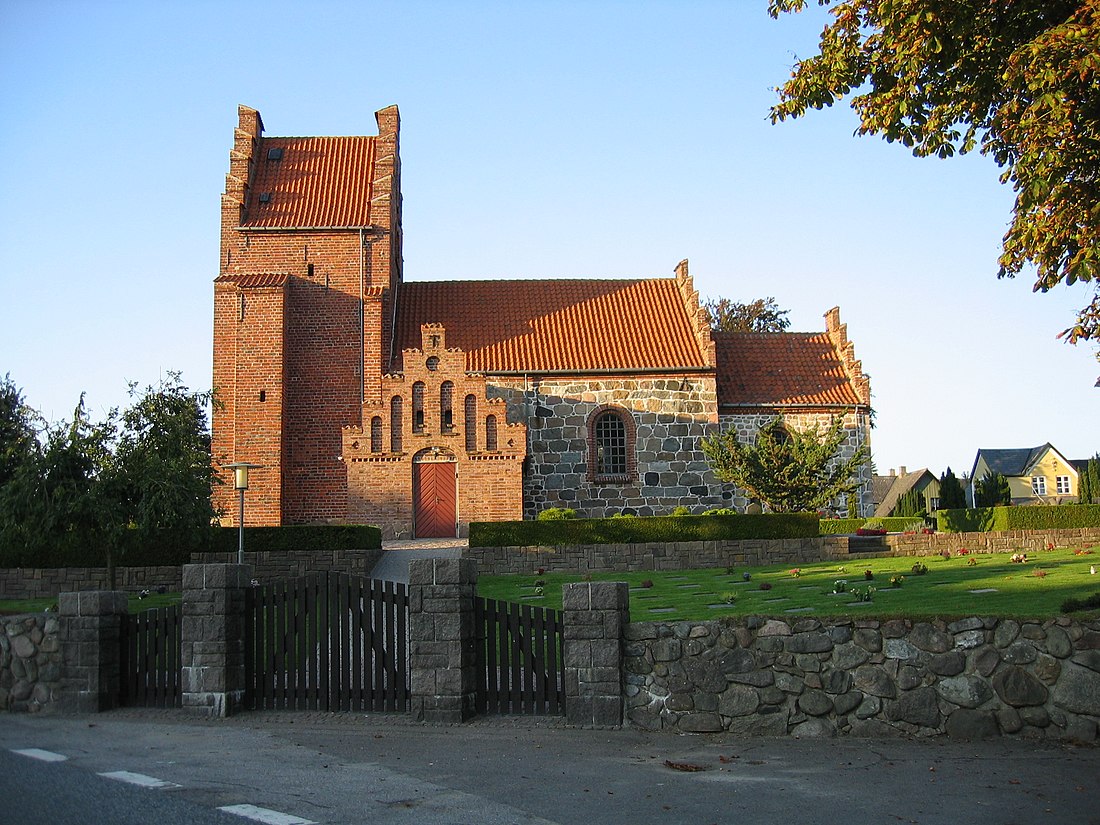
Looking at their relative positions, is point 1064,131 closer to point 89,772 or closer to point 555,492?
point 89,772

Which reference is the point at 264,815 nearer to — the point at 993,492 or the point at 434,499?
the point at 434,499

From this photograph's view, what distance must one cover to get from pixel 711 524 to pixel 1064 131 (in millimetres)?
15213

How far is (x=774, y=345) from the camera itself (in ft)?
116

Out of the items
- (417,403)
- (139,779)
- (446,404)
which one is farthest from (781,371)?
(139,779)

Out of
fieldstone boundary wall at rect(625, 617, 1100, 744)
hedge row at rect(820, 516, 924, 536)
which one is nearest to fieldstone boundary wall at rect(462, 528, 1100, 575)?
hedge row at rect(820, 516, 924, 536)

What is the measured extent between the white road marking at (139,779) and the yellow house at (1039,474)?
64739 millimetres

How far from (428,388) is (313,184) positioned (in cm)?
950

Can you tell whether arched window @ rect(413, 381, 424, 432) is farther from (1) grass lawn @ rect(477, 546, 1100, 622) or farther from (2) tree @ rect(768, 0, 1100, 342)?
(2) tree @ rect(768, 0, 1100, 342)

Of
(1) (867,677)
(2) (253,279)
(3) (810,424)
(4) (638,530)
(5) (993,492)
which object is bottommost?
(1) (867,677)

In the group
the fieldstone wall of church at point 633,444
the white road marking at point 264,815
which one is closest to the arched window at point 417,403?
the fieldstone wall of church at point 633,444

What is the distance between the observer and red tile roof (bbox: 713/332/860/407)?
33000 mm

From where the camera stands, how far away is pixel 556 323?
34312mm

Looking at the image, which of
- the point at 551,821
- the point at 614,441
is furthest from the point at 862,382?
the point at 551,821

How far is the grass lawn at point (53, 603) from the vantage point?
1845 centimetres
